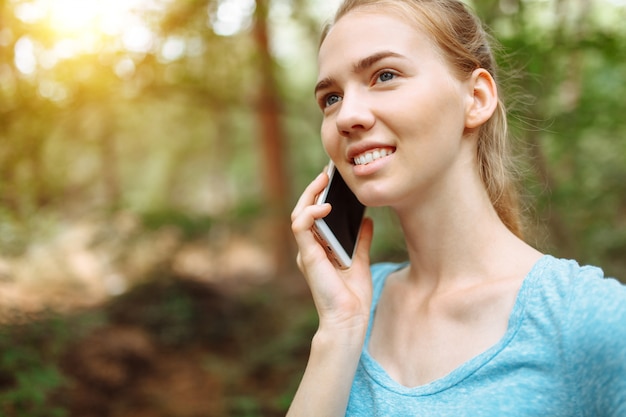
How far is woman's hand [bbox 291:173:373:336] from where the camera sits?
5.09ft

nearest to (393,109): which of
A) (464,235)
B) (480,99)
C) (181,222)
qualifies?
(480,99)

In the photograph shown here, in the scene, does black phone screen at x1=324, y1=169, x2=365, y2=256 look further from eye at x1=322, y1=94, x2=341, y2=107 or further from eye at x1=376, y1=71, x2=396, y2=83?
eye at x1=376, y1=71, x2=396, y2=83

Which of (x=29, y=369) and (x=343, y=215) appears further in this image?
(x=29, y=369)

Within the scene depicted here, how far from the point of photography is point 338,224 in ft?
5.66

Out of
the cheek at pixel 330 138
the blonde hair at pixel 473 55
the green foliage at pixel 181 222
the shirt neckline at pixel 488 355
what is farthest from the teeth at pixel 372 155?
the green foliage at pixel 181 222

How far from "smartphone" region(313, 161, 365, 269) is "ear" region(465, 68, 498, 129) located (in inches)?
19.0

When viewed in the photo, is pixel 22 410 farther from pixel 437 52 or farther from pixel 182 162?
pixel 182 162

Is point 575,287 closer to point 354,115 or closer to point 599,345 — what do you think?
point 599,345

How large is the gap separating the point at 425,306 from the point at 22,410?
2.81 meters

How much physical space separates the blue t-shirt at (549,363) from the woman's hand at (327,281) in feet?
0.85

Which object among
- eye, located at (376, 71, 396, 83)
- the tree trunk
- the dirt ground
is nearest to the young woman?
eye, located at (376, 71, 396, 83)

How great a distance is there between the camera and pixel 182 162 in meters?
14.7

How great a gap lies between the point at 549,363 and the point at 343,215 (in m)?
0.81

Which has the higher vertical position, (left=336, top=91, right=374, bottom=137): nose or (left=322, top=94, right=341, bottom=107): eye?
(left=322, top=94, right=341, bottom=107): eye
